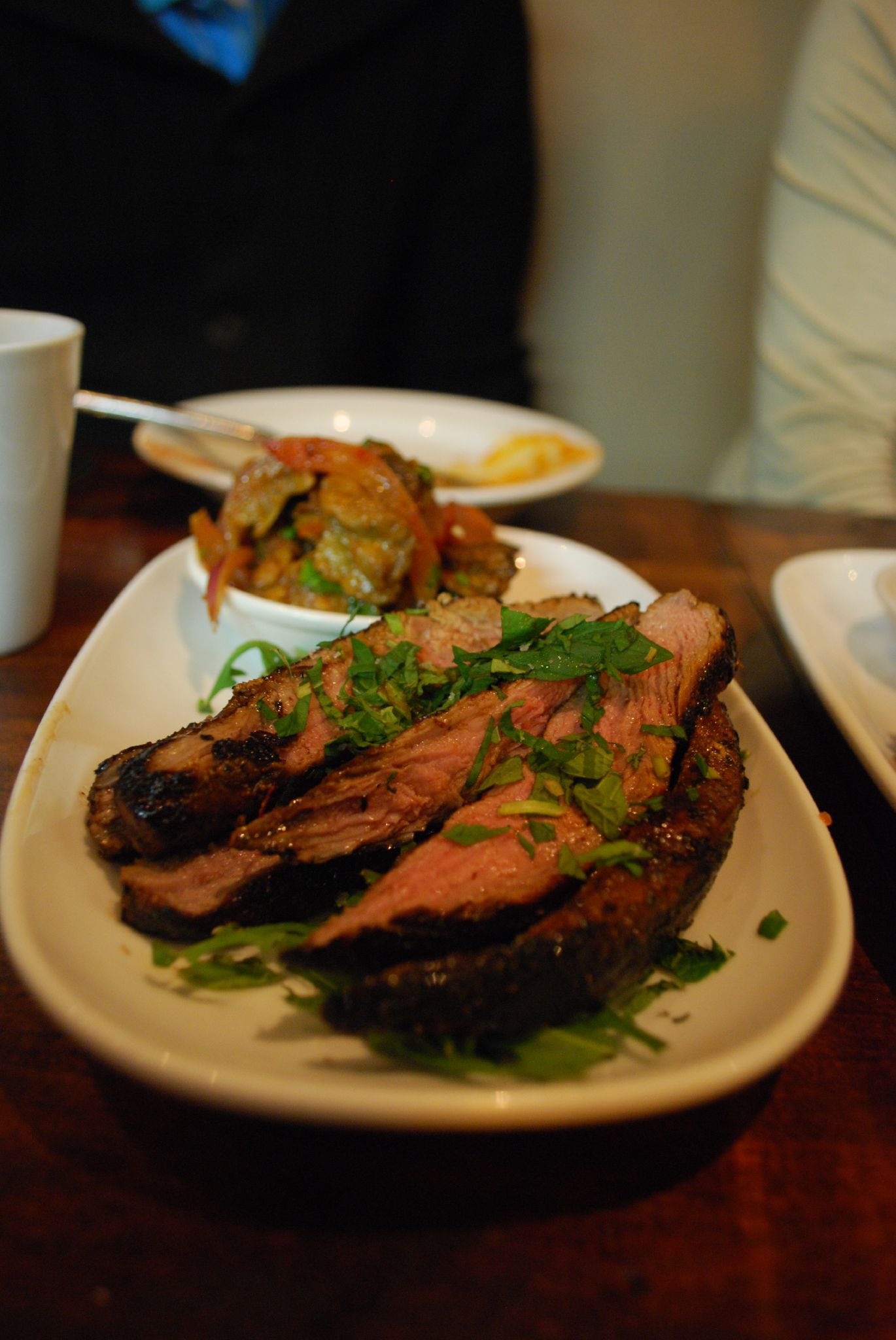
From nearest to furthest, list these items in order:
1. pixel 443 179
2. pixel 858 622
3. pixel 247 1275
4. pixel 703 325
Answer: pixel 247 1275 → pixel 858 622 → pixel 443 179 → pixel 703 325

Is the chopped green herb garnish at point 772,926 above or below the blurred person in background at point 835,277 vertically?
below

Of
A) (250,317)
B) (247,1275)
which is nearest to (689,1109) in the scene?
(247,1275)

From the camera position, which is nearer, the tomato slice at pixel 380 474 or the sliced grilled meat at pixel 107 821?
the sliced grilled meat at pixel 107 821

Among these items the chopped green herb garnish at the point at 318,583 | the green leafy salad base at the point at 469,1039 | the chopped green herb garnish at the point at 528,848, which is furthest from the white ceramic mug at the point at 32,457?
the chopped green herb garnish at the point at 528,848

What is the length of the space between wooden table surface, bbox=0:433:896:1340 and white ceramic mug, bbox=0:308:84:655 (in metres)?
1.01

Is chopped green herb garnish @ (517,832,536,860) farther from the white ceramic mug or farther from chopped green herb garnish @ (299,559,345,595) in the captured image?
the white ceramic mug

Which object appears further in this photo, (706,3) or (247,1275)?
(706,3)

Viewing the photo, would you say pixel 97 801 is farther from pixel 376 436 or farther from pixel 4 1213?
pixel 376 436

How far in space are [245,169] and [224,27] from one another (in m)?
0.78

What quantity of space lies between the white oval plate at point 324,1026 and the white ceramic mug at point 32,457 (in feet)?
1.61

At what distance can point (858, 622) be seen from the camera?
2213 millimetres

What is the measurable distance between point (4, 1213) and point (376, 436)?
265 centimetres

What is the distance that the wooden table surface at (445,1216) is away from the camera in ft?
2.56

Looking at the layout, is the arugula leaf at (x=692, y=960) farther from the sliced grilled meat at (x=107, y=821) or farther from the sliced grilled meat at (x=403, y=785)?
the sliced grilled meat at (x=107, y=821)
